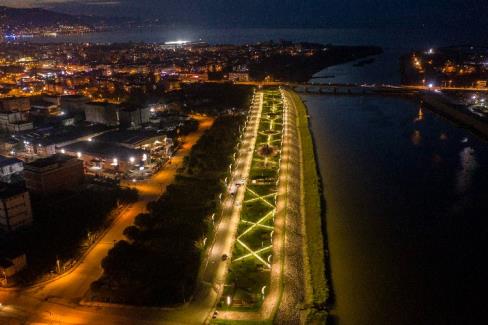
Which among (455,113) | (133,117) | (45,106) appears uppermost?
(45,106)

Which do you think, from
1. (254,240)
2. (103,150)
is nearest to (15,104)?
(103,150)

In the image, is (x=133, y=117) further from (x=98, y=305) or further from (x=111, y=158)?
(x=98, y=305)

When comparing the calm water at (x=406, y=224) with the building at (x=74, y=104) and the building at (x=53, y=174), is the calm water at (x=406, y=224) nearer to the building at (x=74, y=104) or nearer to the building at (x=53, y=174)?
the building at (x=53, y=174)

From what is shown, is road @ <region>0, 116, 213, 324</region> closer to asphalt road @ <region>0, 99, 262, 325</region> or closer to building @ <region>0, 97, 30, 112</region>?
asphalt road @ <region>0, 99, 262, 325</region>

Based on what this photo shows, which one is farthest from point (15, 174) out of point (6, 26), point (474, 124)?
point (6, 26)

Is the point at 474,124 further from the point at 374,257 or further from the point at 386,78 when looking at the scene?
the point at 386,78

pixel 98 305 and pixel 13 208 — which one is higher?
pixel 13 208
